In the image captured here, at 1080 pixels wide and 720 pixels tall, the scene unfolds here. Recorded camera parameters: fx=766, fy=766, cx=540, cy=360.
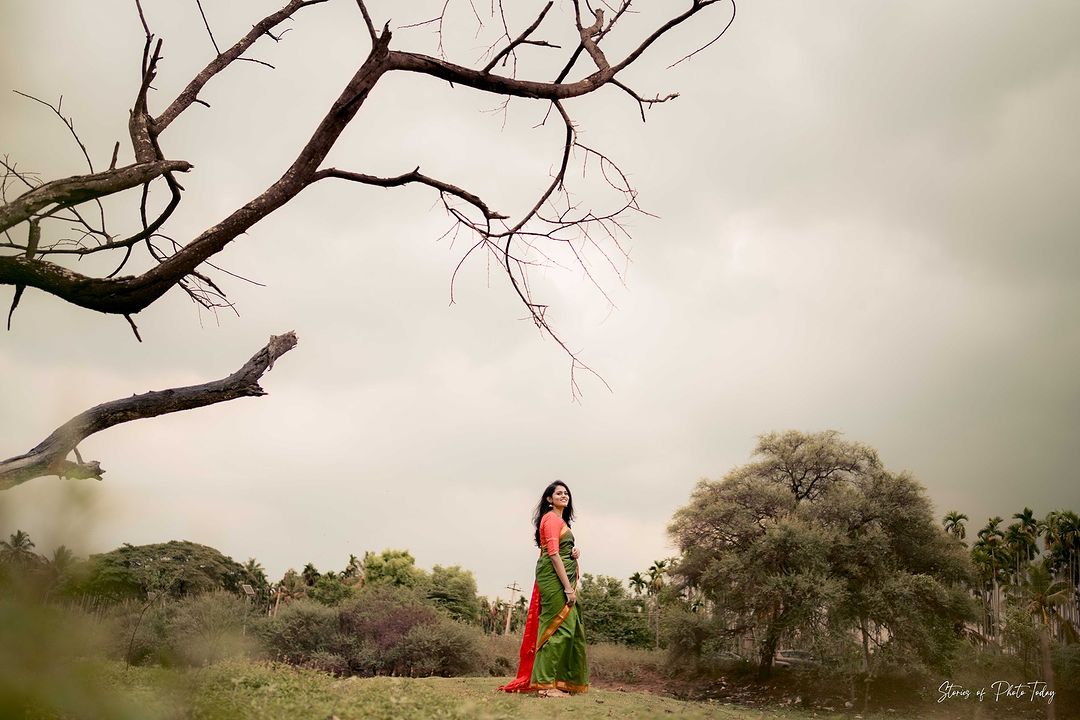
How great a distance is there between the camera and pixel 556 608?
9.00 meters

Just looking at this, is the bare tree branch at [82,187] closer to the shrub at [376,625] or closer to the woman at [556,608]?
the woman at [556,608]

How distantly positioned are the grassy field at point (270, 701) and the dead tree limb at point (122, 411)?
115cm

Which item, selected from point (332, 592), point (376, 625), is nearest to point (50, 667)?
point (376, 625)

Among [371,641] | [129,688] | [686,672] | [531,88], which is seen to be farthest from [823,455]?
[129,688]

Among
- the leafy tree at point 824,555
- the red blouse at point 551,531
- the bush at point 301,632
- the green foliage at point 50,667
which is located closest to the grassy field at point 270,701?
the green foliage at point 50,667

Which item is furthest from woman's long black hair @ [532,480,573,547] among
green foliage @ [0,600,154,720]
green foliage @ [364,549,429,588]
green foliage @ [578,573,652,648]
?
green foliage @ [364,549,429,588]

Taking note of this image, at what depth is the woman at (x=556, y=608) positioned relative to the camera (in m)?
8.86

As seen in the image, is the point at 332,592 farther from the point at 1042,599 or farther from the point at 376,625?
the point at 1042,599

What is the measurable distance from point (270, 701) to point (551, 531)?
464cm

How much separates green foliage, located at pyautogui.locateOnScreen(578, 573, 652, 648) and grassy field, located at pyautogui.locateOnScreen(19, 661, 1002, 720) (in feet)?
68.8

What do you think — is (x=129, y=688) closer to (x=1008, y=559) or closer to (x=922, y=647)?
(x=922, y=647)

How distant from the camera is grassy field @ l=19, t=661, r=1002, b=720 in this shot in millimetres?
740

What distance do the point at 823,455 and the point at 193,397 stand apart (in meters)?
23.9

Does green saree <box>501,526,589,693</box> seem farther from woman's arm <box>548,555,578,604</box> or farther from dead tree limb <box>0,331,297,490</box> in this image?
dead tree limb <box>0,331,297,490</box>
